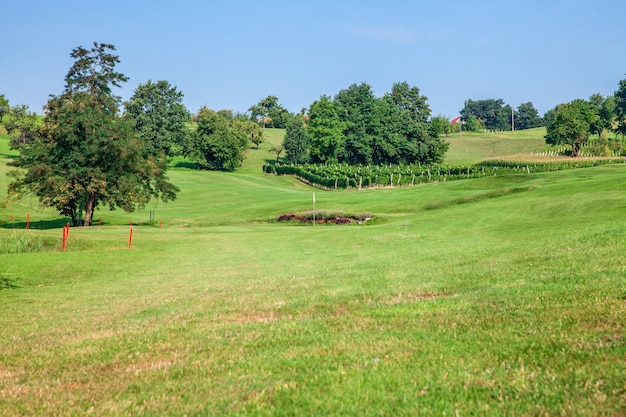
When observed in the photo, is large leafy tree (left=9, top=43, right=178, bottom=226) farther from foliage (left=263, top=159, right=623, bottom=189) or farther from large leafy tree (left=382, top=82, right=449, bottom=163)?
large leafy tree (left=382, top=82, right=449, bottom=163)

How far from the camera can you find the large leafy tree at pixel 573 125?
158375 mm

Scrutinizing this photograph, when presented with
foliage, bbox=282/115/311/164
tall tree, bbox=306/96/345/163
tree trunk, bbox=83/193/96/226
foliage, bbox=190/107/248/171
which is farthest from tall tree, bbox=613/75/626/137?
tree trunk, bbox=83/193/96/226

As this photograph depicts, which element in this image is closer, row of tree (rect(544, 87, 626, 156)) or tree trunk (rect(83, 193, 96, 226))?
tree trunk (rect(83, 193, 96, 226))

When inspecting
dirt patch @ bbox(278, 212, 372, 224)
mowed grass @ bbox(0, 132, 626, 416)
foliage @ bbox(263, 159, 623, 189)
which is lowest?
dirt patch @ bbox(278, 212, 372, 224)

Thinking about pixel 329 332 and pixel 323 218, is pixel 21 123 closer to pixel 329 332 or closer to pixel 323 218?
pixel 323 218

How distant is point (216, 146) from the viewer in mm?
158625

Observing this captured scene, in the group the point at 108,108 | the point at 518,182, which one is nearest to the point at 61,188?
the point at 108,108

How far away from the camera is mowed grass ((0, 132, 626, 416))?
750 cm

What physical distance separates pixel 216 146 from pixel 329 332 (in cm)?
15129

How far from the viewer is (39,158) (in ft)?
200

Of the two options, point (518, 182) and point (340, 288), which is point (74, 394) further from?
point (518, 182)

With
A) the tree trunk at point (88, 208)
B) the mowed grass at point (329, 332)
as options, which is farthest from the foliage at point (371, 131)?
the mowed grass at point (329, 332)

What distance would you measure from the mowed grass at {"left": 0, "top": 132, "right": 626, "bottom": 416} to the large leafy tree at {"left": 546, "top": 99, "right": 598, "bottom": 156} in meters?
145

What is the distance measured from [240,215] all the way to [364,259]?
45581 millimetres
